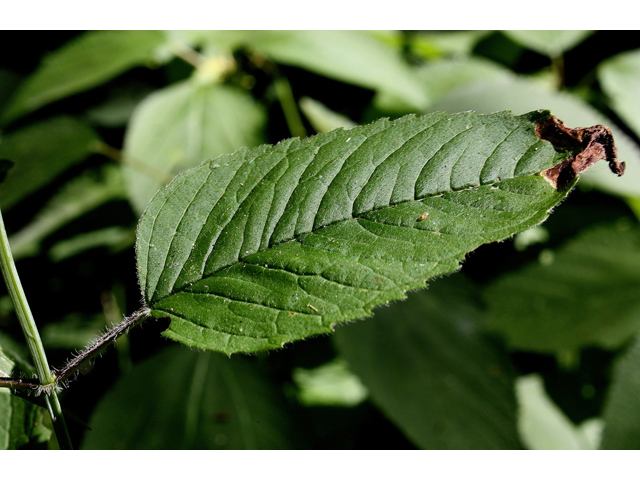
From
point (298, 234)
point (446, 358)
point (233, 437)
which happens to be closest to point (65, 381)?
point (298, 234)

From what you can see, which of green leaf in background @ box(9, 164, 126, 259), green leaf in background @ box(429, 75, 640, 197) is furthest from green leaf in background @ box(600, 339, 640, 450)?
green leaf in background @ box(9, 164, 126, 259)

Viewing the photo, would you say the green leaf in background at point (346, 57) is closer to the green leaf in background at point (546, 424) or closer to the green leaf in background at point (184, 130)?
the green leaf in background at point (184, 130)

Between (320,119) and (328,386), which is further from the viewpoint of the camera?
(328,386)

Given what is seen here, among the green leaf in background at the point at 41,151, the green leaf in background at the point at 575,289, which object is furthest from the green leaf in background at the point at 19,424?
the green leaf in background at the point at 575,289

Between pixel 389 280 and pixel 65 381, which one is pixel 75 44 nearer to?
pixel 65 381

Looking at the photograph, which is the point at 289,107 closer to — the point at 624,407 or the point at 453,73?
the point at 453,73

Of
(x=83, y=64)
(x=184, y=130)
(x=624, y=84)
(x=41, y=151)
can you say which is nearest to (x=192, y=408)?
(x=184, y=130)

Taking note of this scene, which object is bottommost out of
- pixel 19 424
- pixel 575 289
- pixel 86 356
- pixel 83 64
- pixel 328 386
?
pixel 328 386
